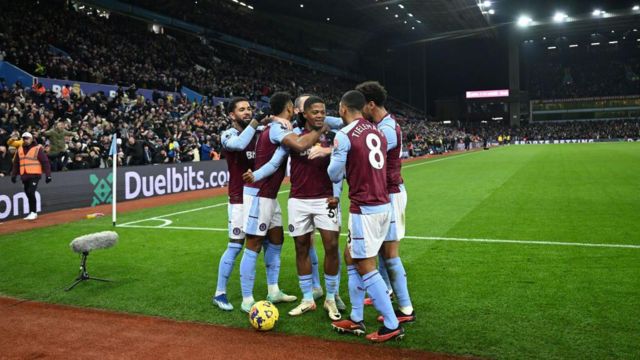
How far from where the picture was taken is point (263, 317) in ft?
16.6

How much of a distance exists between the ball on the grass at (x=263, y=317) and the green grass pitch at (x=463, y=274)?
0.69ft

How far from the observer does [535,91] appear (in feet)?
265

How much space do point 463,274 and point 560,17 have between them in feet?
204

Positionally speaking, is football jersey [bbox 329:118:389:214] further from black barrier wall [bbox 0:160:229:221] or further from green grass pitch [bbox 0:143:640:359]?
black barrier wall [bbox 0:160:229:221]

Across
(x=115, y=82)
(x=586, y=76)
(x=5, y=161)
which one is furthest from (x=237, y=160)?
(x=586, y=76)

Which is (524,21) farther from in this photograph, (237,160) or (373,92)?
(237,160)

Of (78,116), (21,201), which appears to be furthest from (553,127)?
(21,201)

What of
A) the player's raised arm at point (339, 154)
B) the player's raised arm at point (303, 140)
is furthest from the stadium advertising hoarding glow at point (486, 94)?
the player's raised arm at point (339, 154)

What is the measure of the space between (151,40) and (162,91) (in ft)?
30.1

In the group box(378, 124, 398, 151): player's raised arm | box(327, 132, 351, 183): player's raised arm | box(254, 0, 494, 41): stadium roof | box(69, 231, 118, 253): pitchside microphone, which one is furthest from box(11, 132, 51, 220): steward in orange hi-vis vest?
box(254, 0, 494, 41): stadium roof

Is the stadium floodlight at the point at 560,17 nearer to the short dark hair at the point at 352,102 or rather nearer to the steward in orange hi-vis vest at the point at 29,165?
the steward in orange hi-vis vest at the point at 29,165

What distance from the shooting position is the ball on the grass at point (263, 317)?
16.6 feet

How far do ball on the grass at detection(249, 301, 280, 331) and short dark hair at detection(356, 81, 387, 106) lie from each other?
2.42 m

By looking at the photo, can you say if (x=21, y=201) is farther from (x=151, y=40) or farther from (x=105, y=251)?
(x=151, y=40)
